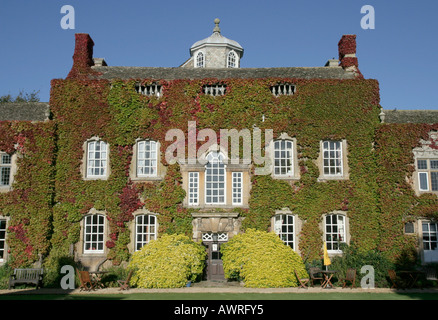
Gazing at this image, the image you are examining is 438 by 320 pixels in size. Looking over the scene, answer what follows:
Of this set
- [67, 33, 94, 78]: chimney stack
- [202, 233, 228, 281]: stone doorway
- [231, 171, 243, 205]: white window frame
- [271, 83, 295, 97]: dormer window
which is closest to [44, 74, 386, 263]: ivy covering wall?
[271, 83, 295, 97]: dormer window

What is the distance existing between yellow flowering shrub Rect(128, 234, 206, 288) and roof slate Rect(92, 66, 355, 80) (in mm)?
9654

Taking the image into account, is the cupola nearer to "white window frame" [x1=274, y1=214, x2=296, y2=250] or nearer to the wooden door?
"white window frame" [x1=274, y1=214, x2=296, y2=250]

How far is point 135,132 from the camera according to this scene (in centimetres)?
2208

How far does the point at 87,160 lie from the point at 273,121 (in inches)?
384

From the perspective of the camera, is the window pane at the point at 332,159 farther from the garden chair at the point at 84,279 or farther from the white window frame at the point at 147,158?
the garden chair at the point at 84,279

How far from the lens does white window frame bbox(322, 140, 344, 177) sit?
22.0 metres

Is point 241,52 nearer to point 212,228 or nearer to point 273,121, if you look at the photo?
point 273,121

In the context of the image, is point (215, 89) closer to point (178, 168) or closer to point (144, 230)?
point (178, 168)

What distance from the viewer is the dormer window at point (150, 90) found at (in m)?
22.7

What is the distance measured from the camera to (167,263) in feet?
61.1

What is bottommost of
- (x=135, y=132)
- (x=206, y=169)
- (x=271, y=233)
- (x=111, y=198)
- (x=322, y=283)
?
(x=322, y=283)

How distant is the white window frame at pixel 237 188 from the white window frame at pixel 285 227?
6.66 feet

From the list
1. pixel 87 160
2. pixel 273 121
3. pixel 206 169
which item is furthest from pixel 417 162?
pixel 87 160

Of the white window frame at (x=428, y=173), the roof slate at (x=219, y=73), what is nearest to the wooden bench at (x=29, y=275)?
the roof slate at (x=219, y=73)
